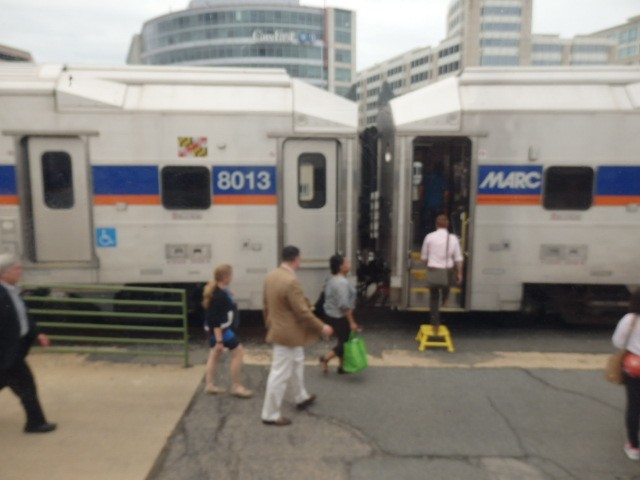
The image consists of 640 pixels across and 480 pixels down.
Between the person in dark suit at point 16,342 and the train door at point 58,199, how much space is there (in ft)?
10.2

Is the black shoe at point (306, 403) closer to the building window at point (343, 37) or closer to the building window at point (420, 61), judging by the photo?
the building window at point (343, 37)

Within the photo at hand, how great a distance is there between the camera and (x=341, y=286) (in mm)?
6504

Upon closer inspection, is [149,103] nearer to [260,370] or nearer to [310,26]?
[260,370]

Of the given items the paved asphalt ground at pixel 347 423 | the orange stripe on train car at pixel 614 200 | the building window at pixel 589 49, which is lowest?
the paved asphalt ground at pixel 347 423

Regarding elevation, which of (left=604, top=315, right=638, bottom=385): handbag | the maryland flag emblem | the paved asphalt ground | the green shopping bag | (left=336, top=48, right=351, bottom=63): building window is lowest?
the paved asphalt ground

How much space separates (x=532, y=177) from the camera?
8250mm

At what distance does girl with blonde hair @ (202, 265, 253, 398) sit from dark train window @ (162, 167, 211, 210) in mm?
2459

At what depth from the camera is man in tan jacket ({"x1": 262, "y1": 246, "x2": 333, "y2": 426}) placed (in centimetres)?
532

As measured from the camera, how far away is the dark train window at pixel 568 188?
325 inches

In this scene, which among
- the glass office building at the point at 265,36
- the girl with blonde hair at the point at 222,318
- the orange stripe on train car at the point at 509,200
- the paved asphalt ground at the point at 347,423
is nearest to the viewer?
A: the paved asphalt ground at the point at 347,423

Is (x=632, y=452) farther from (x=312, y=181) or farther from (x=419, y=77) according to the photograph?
(x=419, y=77)

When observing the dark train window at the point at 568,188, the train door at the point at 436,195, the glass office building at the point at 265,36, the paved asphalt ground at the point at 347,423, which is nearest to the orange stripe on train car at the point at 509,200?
the dark train window at the point at 568,188

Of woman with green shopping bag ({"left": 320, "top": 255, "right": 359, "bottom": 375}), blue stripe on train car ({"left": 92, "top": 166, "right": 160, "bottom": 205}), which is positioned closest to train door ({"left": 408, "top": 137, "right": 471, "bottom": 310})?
woman with green shopping bag ({"left": 320, "top": 255, "right": 359, "bottom": 375})

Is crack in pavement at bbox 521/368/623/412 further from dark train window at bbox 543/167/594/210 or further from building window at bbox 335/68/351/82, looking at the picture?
building window at bbox 335/68/351/82
